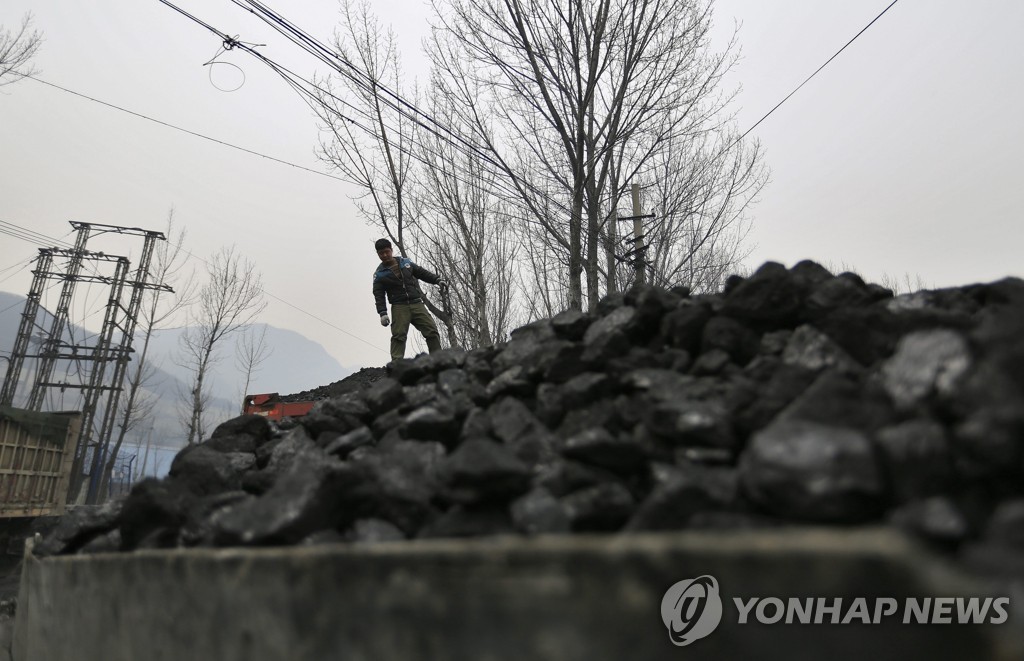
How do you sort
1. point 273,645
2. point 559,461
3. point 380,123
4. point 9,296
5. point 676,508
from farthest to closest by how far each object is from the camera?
point 9,296
point 380,123
point 559,461
point 273,645
point 676,508

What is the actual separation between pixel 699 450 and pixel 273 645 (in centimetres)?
134

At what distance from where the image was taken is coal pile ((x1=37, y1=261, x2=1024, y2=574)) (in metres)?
1.28

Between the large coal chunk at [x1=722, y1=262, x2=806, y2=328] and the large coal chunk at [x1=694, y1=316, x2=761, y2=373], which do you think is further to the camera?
the large coal chunk at [x1=722, y1=262, x2=806, y2=328]

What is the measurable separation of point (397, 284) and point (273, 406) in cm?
264

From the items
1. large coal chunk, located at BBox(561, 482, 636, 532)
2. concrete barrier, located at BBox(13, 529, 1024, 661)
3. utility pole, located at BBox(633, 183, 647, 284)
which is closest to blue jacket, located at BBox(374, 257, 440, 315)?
concrete barrier, located at BBox(13, 529, 1024, 661)

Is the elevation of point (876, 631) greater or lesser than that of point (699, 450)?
lesser

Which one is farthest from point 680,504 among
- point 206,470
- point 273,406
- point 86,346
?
point 86,346

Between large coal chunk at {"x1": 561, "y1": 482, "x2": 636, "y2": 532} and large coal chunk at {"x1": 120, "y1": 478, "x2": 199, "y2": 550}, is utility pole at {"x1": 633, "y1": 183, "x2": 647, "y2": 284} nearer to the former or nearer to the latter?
large coal chunk at {"x1": 120, "y1": 478, "x2": 199, "y2": 550}

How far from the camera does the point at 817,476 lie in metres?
1.26

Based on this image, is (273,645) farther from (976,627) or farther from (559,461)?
(976,627)

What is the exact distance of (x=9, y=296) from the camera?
188 metres

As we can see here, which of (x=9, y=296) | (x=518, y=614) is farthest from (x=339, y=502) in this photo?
(x=9, y=296)

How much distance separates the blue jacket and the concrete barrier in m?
5.35

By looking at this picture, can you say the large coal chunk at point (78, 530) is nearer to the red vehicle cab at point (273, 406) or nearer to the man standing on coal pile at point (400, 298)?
the man standing on coal pile at point (400, 298)
